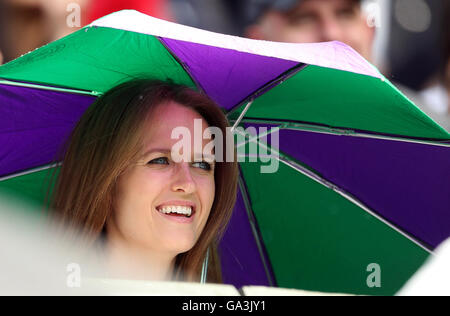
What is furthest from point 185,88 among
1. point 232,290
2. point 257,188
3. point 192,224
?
point 232,290

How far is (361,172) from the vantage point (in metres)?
2.86

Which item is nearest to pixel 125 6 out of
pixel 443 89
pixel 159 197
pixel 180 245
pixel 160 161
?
pixel 160 161

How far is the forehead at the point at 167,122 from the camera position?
230 cm

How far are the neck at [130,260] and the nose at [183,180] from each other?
26 cm

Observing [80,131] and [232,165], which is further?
[232,165]

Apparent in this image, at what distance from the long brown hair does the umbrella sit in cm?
10

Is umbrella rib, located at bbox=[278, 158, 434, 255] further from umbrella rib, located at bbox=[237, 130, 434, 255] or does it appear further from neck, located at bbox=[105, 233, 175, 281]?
neck, located at bbox=[105, 233, 175, 281]

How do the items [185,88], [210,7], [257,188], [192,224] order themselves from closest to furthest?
1. [210,7]
2. [192,224]
3. [185,88]
4. [257,188]

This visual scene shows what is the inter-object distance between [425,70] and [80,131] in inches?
58.8

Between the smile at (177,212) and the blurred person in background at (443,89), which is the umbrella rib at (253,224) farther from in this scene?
the blurred person in background at (443,89)

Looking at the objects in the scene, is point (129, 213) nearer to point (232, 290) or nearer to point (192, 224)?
point (192, 224)

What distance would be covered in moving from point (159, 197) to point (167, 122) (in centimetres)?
29
